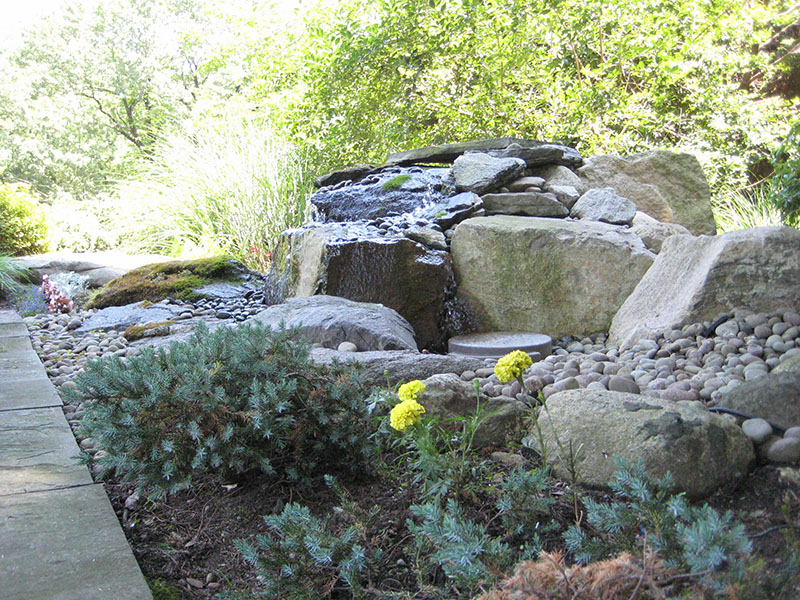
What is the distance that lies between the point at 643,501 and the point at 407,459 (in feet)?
3.23

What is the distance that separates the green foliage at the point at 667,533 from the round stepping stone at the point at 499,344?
250 centimetres

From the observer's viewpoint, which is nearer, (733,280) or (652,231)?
(733,280)

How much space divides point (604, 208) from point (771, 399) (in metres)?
3.79

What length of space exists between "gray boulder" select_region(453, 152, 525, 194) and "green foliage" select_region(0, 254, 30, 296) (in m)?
4.58

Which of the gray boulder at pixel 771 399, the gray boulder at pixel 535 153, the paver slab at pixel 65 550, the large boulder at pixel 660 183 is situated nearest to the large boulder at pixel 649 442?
the gray boulder at pixel 771 399

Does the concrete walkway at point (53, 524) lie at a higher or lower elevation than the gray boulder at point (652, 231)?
lower

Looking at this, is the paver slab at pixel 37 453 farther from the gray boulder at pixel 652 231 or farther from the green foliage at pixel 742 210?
the green foliage at pixel 742 210

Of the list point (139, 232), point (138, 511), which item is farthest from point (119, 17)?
point (138, 511)

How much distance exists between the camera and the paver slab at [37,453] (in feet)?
7.26

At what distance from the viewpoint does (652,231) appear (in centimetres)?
541

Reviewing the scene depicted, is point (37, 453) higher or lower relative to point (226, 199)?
lower

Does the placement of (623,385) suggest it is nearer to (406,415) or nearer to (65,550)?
(406,415)

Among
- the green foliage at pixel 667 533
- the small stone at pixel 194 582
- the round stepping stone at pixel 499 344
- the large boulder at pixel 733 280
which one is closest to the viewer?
the green foliage at pixel 667 533

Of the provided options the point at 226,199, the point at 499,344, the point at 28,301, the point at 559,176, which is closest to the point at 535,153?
the point at 559,176
